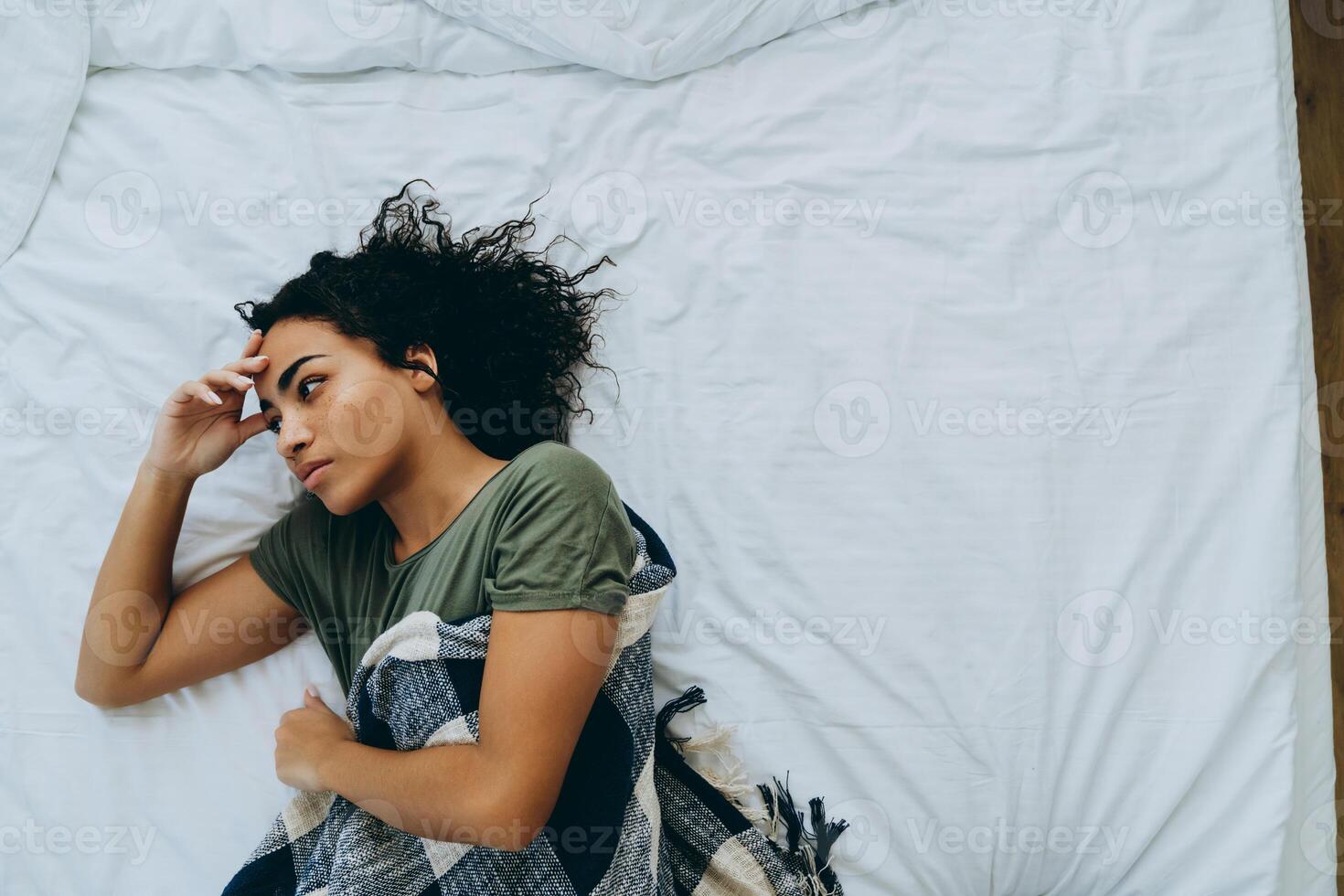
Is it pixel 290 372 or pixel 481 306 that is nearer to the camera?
pixel 290 372

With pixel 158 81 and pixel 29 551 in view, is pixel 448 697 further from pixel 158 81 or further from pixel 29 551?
pixel 158 81

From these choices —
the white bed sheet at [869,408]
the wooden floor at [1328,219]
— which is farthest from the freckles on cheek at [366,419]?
the wooden floor at [1328,219]

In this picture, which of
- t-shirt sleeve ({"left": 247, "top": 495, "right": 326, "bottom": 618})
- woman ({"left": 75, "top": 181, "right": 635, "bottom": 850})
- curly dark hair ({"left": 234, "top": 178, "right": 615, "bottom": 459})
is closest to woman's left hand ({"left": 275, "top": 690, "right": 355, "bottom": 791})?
woman ({"left": 75, "top": 181, "right": 635, "bottom": 850})

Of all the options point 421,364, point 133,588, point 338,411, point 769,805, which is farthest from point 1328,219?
point 133,588

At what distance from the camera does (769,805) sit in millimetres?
1298

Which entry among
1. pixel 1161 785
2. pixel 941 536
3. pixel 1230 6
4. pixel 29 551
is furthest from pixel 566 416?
pixel 1230 6

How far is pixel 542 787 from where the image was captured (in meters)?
1.03

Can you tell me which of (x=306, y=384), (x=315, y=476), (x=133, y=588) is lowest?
(x=133, y=588)

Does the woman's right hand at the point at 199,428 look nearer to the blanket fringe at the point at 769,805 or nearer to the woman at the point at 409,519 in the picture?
the woman at the point at 409,519

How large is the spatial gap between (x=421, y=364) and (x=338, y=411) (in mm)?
130

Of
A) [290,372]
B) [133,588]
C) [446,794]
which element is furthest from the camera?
[133,588]

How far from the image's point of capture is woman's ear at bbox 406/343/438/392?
3.94ft

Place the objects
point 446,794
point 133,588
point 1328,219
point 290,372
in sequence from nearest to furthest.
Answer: point 446,794, point 290,372, point 133,588, point 1328,219

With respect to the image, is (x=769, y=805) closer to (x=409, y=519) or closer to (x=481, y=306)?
(x=409, y=519)
